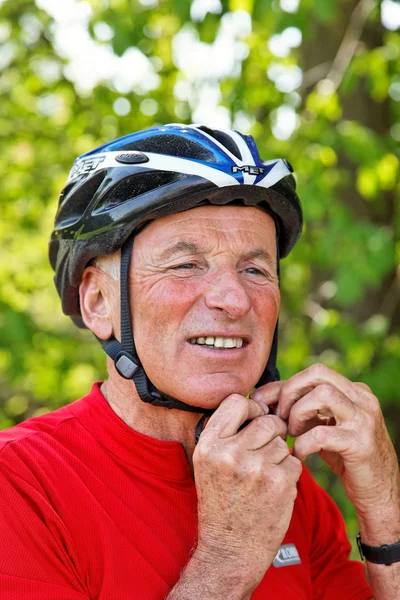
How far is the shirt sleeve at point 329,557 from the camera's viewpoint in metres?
3.25

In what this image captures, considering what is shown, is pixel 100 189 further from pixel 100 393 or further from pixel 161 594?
pixel 161 594

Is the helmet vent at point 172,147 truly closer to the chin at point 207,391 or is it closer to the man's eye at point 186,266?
the man's eye at point 186,266

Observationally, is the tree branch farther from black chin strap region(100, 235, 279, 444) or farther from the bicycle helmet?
black chin strap region(100, 235, 279, 444)

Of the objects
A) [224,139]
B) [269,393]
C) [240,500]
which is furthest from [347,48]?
[240,500]

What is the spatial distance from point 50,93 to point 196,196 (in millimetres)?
5591

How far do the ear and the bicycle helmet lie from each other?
4 centimetres

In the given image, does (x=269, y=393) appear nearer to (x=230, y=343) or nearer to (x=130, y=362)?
(x=230, y=343)

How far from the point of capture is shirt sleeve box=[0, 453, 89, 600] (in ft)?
7.54

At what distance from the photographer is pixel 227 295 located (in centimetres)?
282

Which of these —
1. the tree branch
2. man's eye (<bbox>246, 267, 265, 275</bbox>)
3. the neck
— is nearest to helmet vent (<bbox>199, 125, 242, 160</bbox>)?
man's eye (<bbox>246, 267, 265, 275</bbox>)

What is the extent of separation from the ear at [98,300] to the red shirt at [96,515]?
0.25 meters

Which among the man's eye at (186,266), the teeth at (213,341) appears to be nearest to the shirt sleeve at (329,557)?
the teeth at (213,341)

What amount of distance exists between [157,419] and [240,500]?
61 centimetres

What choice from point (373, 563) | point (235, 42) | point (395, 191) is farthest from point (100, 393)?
point (395, 191)
